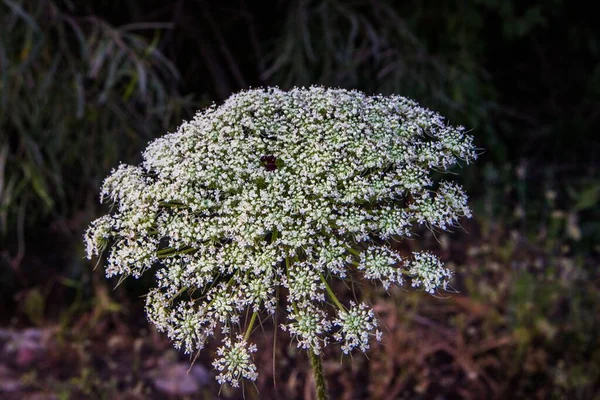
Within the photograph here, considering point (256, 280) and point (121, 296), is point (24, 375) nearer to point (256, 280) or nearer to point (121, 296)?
point (121, 296)

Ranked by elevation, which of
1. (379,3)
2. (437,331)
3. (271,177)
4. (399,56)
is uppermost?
(379,3)

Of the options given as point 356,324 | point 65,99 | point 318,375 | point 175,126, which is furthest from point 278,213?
point 65,99

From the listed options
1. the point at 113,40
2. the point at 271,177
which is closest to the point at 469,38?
the point at 113,40

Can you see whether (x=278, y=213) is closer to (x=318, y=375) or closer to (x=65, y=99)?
(x=318, y=375)

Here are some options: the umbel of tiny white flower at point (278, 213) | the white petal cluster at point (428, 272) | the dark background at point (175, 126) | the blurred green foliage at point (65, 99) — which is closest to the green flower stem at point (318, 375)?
the umbel of tiny white flower at point (278, 213)

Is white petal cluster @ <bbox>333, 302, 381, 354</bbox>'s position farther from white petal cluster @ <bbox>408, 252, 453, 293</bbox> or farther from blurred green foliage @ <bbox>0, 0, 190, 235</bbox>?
blurred green foliage @ <bbox>0, 0, 190, 235</bbox>

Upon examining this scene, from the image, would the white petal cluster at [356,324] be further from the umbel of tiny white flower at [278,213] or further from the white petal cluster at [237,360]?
the white petal cluster at [237,360]
